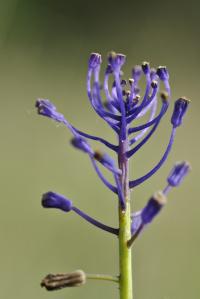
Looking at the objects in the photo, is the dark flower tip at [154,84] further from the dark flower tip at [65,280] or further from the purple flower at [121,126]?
the dark flower tip at [65,280]

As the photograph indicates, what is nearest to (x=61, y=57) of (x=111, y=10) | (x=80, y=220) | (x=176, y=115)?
(x=111, y=10)

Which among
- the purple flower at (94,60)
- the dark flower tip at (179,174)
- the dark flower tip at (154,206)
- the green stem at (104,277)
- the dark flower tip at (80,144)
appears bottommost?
the green stem at (104,277)

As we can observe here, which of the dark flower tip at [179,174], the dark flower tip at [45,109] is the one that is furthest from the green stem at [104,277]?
the dark flower tip at [45,109]

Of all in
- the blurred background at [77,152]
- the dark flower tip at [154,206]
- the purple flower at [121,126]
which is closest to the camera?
the dark flower tip at [154,206]

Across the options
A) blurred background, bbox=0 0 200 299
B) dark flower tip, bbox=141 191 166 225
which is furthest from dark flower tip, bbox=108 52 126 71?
blurred background, bbox=0 0 200 299

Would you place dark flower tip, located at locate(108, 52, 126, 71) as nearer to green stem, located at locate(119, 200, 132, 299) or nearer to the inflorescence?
the inflorescence

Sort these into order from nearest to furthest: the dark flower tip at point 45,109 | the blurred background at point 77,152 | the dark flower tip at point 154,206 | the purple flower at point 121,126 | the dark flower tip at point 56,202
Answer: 1. the dark flower tip at point 154,206
2. the purple flower at point 121,126
3. the dark flower tip at point 56,202
4. the dark flower tip at point 45,109
5. the blurred background at point 77,152
